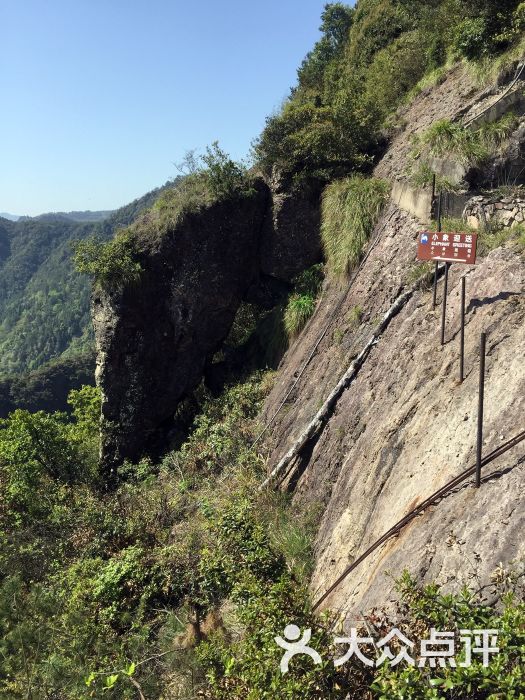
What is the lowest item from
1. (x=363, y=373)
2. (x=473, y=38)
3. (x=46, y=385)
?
(x=46, y=385)

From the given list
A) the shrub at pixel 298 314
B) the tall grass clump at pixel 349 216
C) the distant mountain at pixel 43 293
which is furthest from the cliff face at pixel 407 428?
the distant mountain at pixel 43 293

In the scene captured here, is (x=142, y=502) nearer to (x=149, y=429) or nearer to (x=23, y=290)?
(x=149, y=429)

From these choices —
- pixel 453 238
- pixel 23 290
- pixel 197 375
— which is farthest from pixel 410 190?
pixel 23 290

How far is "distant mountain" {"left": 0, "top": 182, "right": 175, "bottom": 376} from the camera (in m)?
120

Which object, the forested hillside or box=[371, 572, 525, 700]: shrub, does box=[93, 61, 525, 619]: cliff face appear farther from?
box=[371, 572, 525, 700]: shrub

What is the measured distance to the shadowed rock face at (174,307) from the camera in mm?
12625

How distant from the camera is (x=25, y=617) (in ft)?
16.9

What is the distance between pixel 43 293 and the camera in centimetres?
14262

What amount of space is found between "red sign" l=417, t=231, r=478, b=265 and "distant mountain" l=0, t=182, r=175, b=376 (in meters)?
88.1

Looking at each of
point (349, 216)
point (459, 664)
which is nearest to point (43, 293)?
point (349, 216)

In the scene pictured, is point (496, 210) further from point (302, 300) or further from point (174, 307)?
point (174, 307)

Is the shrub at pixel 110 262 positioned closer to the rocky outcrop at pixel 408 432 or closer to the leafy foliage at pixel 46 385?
the rocky outcrop at pixel 408 432

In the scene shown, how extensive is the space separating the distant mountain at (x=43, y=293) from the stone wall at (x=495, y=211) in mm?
86741

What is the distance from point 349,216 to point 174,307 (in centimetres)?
525
